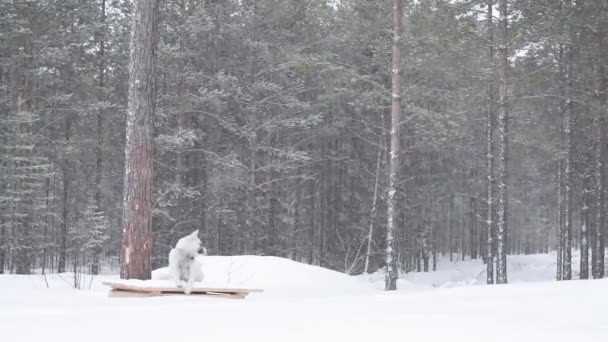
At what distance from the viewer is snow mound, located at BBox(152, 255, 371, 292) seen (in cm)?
1477

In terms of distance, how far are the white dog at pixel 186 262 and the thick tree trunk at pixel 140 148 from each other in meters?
1.30

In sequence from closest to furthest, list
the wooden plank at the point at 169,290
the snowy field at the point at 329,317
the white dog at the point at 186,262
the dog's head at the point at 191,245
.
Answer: the snowy field at the point at 329,317 < the wooden plank at the point at 169,290 < the white dog at the point at 186,262 < the dog's head at the point at 191,245

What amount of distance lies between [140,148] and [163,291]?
2886 millimetres

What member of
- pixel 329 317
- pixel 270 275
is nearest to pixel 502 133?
pixel 270 275

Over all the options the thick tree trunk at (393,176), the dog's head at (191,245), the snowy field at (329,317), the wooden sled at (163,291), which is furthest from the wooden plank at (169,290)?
the thick tree trunk at (393,176)

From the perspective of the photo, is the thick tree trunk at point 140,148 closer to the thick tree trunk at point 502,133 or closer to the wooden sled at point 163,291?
the wooden sled at point 163,291

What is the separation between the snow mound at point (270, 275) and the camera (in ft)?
48.4

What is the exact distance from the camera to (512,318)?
6551mm

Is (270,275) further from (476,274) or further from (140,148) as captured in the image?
(476,274)

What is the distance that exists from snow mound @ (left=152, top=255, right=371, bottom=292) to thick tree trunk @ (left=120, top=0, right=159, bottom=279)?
12.2 feet

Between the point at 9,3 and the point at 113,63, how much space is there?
478 cm

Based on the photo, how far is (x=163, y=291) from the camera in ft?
29.7

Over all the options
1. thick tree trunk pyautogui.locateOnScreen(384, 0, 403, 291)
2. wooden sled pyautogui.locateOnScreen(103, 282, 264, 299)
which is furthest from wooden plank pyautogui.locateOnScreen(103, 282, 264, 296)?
thick tree trunk pyautogui.locateOnScreen(384, 0, 403, 291)

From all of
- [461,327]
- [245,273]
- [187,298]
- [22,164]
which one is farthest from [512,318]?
[22,164]
